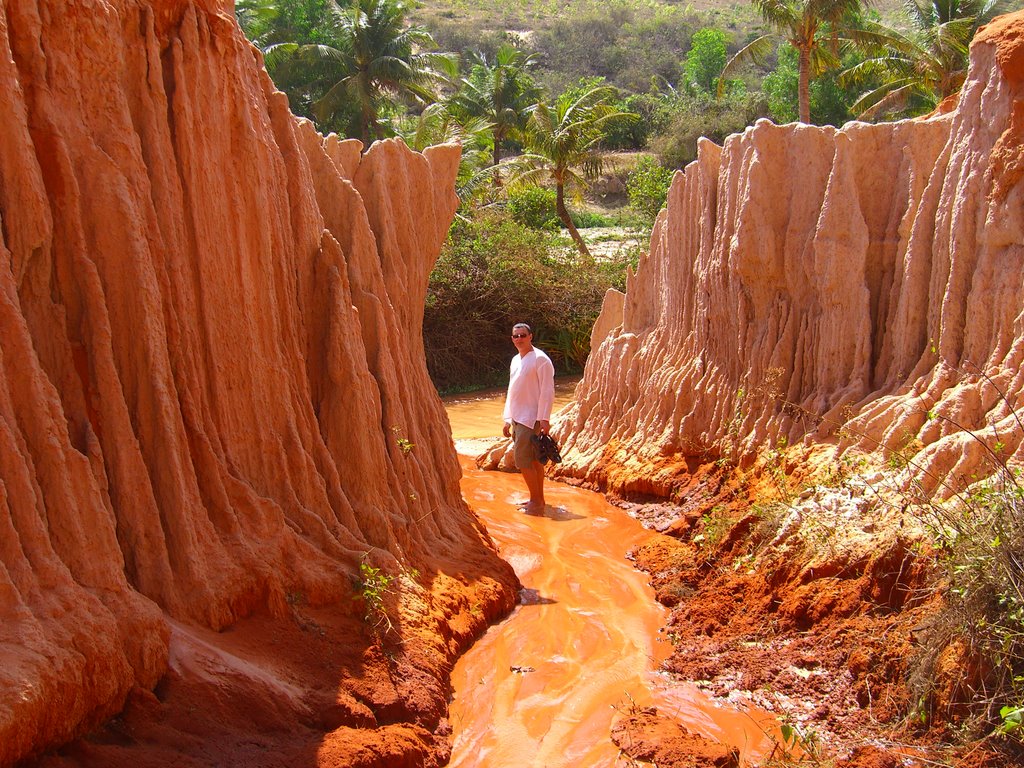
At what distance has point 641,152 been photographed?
3769 cm

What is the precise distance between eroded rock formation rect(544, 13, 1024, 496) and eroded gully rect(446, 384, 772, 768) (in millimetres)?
1674

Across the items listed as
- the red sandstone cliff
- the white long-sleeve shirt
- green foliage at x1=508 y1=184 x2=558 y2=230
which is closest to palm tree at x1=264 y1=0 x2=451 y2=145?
green foliage at x1=508 y1=184 x2=558 y2=230

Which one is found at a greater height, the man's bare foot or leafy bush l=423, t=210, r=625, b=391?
leafy bush l=423, t=210, r=625, b=391

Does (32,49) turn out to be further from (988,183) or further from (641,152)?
(641,152)

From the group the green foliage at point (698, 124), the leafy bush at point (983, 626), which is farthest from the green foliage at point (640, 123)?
the leafy bush at point (983, 626)

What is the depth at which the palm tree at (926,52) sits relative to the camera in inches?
922

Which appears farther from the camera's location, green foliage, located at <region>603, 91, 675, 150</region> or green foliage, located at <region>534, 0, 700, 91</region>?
green foliage, located at <region>534, 0, 700, 91</region>

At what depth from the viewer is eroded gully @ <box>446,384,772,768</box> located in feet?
15.8

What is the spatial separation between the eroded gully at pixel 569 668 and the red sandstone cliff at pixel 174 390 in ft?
0.89

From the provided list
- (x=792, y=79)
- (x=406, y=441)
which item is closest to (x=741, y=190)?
(x=406, y=441)

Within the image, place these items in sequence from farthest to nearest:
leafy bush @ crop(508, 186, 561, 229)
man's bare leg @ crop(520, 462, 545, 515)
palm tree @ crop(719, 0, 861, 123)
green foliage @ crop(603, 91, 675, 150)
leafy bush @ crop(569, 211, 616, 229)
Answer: green foliage @ crop(603, 91, 675, 150), leafy bush @ crop(569, 211, 616, 229), leafy bush @ crop(508, 186, 561, 229), palm tree @ crop(719, 0, 861, 123), man's bare leg @ crop(520, 462, 545, 515)

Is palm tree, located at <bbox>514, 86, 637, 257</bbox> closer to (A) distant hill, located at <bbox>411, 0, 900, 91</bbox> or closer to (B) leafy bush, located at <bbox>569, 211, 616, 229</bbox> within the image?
(B) leafy bush, located at <bbox>569, 211, 616, 229</bbox>

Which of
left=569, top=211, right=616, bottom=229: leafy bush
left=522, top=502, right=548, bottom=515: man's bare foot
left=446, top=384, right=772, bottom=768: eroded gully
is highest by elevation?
left=569, top=211, right=616, bottom=229: leafy bush

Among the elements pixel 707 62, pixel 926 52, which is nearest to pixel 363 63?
pixel 926 52
